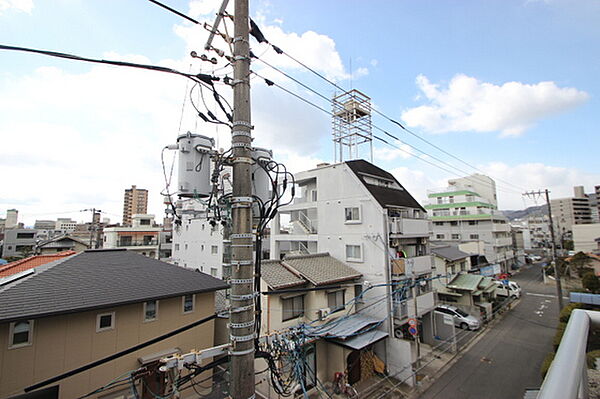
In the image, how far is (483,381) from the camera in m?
13.3

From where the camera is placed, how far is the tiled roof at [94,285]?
7.46m

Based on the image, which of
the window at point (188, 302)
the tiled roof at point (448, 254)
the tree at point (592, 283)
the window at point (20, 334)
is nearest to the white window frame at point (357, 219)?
the window at point (188, 302)

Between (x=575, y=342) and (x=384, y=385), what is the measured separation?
1527 cm

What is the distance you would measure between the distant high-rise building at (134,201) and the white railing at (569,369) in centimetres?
12336

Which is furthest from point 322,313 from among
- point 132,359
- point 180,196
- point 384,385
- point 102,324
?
point 180,196

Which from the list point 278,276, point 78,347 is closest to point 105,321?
point 78,347

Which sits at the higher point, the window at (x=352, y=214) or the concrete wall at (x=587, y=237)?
the window at (x=352, y=214)

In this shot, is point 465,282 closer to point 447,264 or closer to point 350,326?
point 447,264

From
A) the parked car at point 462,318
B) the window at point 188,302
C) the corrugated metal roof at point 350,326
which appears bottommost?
the parked car at point 462,318

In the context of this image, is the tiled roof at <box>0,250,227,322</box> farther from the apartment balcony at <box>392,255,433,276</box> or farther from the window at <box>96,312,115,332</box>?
the apartment balcony at <box>392,255,433,276</box>

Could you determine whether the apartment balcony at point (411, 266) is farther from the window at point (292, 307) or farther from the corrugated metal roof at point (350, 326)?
the window at point (292, 307)

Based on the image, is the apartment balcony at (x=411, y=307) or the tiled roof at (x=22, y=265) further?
the apartment balcony at (x=411, y=307)

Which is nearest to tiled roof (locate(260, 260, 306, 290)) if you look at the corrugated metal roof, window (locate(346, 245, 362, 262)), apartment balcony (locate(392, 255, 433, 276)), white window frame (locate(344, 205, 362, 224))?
the corrugated metal roof

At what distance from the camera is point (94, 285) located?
29.6 ft
